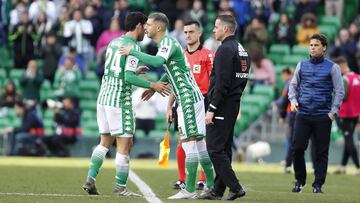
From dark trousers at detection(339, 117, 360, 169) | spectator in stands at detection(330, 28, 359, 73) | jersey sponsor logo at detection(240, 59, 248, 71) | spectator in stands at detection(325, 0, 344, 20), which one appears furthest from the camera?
spectator in stands at detection(325, 0, 344, 20)

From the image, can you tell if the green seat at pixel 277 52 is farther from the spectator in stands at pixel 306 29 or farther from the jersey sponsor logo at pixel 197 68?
the jersey sponsor logo at pixel 197 68

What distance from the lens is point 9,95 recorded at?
102 feet

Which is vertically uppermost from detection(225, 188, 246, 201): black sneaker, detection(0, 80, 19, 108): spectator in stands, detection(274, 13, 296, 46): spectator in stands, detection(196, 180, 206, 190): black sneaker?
detection(274, 13, 296, 46): spectator in stands

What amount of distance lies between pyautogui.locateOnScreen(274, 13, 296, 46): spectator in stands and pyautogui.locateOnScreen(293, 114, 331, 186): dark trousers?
1477 cm

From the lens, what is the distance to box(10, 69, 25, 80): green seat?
32.2 meters

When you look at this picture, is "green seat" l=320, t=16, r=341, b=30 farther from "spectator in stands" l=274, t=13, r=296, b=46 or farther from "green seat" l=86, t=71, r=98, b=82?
"green seat" l=86, t=71, r=98, b=82

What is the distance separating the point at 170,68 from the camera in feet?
48.8

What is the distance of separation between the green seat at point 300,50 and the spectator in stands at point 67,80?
5.62 m

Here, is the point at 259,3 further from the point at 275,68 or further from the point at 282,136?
the point at 282,136

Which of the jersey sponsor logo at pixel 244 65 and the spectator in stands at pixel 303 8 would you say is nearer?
the jersey sponsor logo at pixel 244 65

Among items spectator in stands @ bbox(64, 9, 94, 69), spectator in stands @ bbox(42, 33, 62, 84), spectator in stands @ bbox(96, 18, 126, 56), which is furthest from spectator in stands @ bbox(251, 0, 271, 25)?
spectator in stands @ bbox(42, 33, 62, 84)

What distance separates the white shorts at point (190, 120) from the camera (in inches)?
583

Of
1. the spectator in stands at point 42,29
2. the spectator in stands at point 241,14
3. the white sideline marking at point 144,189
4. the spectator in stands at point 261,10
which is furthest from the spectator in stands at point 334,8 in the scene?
the white sideline marking at point 144,189

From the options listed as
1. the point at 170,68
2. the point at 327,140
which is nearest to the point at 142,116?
the point at 327,140
